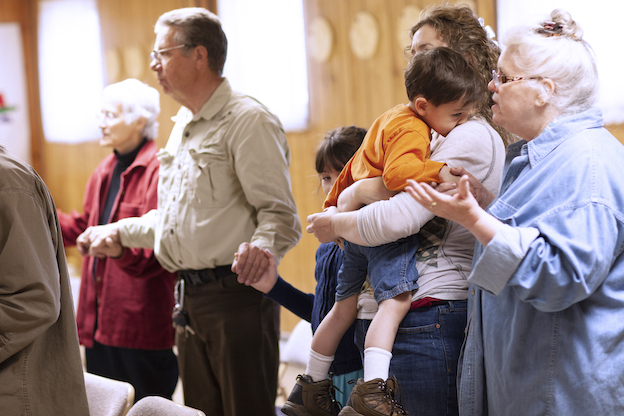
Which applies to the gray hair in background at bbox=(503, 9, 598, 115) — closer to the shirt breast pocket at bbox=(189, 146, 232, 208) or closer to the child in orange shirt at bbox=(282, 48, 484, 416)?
the child in orange shirt at bbox=(282, 48, 484, 416)

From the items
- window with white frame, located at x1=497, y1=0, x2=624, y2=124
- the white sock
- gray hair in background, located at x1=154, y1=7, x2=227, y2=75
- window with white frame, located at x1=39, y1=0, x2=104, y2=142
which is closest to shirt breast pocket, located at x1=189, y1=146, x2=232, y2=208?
gray hair in background, located at x1=154, y1=7, x2=227, y2=75

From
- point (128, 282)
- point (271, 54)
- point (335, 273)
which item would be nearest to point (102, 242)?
point (128, 282)

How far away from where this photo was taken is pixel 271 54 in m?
4.91

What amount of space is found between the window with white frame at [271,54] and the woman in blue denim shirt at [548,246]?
11.0ft

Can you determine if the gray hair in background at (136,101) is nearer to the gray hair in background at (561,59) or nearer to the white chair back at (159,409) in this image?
the white chair back at (159,409)

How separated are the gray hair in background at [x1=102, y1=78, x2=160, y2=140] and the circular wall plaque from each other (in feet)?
5.14

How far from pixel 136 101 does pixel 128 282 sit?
1051 mm

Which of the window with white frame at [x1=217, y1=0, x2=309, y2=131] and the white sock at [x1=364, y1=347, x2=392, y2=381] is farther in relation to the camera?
the window with white frame at [x1=217, y1=0, x2=309, y2=131]

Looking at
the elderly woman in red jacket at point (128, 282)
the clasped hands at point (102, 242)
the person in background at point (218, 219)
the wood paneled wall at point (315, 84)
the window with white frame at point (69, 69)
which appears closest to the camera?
the person in background at point (218, 219)

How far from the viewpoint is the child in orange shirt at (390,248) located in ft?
5.30

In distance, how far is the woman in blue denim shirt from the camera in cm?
131

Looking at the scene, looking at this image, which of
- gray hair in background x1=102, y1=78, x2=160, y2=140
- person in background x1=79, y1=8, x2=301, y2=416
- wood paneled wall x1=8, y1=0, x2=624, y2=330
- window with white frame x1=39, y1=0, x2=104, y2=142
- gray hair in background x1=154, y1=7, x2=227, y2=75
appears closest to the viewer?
person in background x1=79, y1=8, x2=301, y2=416

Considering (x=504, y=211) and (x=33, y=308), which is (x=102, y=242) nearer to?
(x=33, y=308)

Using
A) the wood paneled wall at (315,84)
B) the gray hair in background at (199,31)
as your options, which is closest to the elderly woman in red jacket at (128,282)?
the gray hair in background at (199,31)
